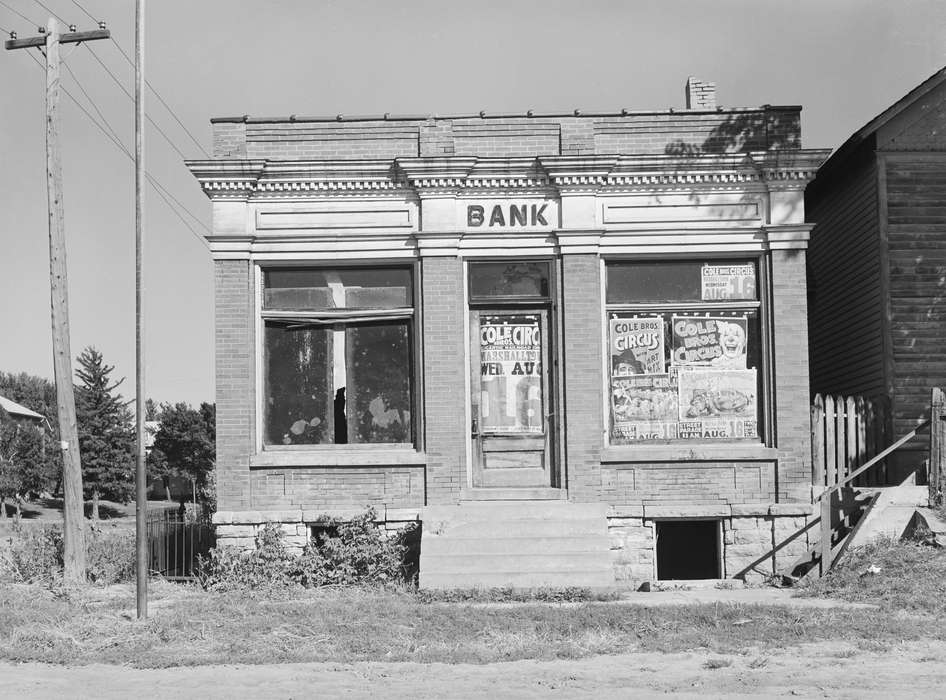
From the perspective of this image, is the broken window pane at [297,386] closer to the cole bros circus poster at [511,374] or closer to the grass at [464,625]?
the cole bros circus poster at [511,374]

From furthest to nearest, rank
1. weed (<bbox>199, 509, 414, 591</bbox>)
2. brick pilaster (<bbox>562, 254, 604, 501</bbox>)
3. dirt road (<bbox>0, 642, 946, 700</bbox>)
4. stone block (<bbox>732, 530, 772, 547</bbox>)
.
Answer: brick pilaster (<bbox>562, 254, 604, 501</bbox>) → stone block (<bbox>732, 530, 772, 547</bbox>) → weed (<bbox>199, 509, 414, 591</bbox>) → dirt road (<bbox>0, 642, 946, 700</bbox>)

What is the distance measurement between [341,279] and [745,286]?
563 cm

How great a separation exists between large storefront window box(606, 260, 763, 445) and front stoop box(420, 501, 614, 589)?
1499 mm

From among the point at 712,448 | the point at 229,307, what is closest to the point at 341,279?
the point at 229,307

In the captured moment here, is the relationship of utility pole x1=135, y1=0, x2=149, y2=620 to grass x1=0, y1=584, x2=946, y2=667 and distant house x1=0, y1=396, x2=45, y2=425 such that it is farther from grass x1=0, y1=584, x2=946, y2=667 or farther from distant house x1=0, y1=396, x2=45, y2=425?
distant house x1=0, y1=396, x2=45, y2=425

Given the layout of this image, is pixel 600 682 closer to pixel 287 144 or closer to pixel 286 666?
pixel 286 666

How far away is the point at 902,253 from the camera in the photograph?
15.1 m

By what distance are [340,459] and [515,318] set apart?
3.10 m

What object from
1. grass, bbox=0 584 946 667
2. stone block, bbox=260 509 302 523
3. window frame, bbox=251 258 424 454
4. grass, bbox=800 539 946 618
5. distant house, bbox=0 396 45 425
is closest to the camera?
grass, bbox=0 584 946 667

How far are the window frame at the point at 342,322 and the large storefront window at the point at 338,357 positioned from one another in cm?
3

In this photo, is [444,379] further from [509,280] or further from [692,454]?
[692,454]

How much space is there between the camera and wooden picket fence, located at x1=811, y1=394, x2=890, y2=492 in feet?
46.2

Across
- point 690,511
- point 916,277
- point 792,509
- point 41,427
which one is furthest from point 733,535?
point 41,427

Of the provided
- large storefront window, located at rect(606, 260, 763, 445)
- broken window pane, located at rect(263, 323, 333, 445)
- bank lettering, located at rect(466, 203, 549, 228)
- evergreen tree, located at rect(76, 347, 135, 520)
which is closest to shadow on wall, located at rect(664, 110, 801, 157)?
large storefront window, located at rect(606, 260, 763, 445)
